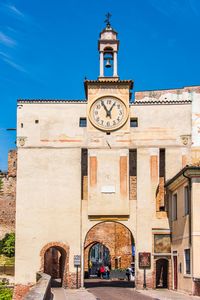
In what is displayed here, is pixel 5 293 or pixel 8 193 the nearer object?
pixel 5 293

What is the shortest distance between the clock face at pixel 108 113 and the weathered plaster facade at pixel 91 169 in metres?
0.21

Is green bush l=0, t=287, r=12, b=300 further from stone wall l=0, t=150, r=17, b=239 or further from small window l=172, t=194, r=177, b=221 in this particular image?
stone wall l=0, t=150, r=17, b=239

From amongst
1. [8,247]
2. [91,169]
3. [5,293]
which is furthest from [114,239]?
[91,169]

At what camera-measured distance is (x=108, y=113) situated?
3603 centimetres

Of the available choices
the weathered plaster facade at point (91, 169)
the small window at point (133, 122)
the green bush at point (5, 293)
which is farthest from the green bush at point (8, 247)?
the small window at point (133, 122)

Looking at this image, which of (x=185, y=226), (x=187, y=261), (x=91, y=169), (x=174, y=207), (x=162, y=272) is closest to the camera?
(x=187, y=261)

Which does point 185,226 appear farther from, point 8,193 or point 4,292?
point 8,193

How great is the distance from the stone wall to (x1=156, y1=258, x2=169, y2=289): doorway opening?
26.0 metres

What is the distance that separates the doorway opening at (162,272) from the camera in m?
35.1

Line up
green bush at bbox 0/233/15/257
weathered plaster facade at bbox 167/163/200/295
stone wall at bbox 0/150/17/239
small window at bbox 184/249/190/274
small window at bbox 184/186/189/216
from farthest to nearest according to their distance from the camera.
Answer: stone wall at bbox 0/150/17/239, green bush at bbox 0/233/15/257, small window at bbox 184/186/189/216, small window at bbox 184/249/190/274, weathered plaster facade at bbox 167/163/200/295

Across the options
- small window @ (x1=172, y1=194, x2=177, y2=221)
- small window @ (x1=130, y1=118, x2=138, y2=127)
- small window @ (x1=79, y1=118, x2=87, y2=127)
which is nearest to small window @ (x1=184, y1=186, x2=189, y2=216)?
small window @ (x1=172, y1=194, x2=177, y2=221)

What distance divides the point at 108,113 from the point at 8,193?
1104 inches

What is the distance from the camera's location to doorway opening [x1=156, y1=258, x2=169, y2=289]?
1382 inches

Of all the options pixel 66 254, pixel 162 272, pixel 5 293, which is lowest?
pixel 5 293
